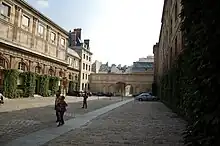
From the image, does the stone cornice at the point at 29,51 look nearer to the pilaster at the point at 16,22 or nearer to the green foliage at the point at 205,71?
the pilaster at the point at 16,22

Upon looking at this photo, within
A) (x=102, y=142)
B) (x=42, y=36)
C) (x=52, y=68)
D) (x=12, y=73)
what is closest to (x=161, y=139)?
(x=102, y=142)

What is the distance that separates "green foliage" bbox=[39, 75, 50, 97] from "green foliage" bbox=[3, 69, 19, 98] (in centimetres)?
761

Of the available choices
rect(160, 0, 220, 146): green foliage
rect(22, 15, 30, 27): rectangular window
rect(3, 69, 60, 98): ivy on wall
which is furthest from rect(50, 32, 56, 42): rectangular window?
rect(160, 0, 220, 146): green foliage

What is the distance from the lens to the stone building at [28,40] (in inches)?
1221

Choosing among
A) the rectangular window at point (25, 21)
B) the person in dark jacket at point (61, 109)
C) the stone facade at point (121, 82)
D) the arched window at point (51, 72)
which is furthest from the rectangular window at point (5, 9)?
the stone facade at point (121, 82)

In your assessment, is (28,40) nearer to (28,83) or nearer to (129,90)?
(28,83)

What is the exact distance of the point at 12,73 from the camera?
3166 centimetres

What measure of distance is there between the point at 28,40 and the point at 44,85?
806 centimetres

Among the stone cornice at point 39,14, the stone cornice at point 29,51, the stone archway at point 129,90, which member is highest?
the stone cornice at point 39,14

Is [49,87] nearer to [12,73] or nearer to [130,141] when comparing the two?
[12,73]

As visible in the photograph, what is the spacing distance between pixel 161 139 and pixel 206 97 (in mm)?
5545

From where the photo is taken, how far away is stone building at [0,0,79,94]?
31.0 metres

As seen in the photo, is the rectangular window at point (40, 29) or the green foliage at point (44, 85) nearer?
the rectangular window at point (40, 29)

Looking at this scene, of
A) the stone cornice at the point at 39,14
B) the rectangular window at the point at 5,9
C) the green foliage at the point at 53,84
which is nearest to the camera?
the rectangular window at the point at 5,9
